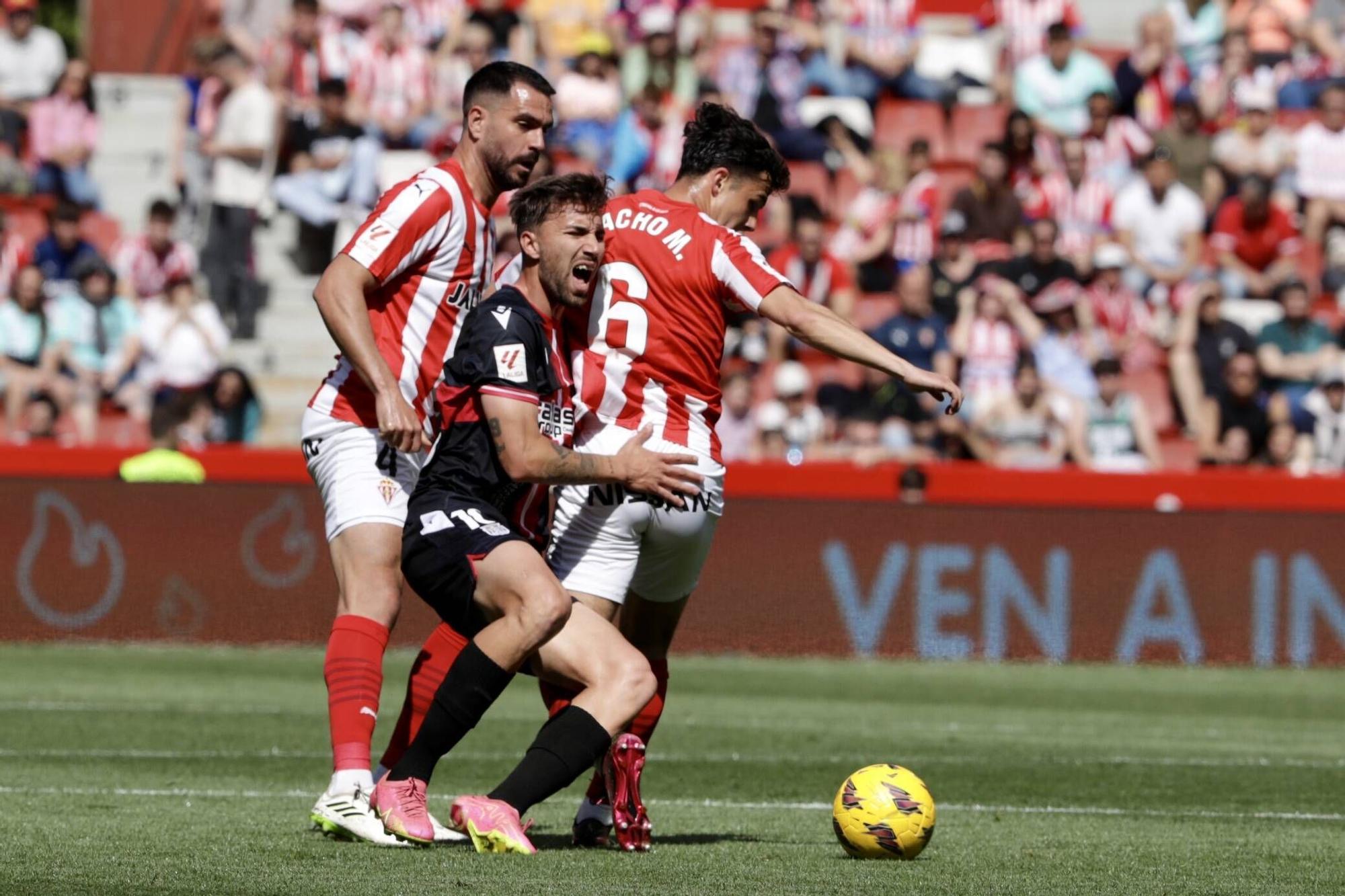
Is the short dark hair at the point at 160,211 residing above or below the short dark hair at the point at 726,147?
above

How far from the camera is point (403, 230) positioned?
691 centimetres

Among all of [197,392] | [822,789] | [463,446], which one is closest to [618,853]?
[463,446]

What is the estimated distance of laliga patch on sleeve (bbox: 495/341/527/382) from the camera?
6363 mm

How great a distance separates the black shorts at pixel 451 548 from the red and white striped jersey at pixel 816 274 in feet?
39.0

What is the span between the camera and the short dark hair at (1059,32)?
68.4 feet

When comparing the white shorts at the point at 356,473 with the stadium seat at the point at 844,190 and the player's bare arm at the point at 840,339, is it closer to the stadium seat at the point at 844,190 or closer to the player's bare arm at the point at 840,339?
the player's bare arm at the point at 840,339

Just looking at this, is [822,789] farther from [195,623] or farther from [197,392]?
[197,392]

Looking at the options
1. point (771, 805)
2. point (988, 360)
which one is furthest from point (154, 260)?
point (771, 805)

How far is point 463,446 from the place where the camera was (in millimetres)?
6562

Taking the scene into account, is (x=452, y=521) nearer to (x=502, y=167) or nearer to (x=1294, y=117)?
(x=502, y=167)

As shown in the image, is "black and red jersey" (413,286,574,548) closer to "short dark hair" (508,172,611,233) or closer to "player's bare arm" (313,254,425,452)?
"player's bare arm" (313,254,425,452)

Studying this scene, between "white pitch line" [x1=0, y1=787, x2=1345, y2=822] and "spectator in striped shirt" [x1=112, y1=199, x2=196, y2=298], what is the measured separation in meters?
11.4

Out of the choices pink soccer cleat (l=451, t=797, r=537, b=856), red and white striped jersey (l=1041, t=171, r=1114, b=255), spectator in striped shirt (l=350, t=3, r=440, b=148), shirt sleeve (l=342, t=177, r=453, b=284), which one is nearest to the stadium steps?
spectator in striped shirt (l=350, t=3, r=440, b=148)

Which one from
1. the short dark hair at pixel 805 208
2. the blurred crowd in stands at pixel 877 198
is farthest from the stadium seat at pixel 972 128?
the short dark hair at pixel 805 208
